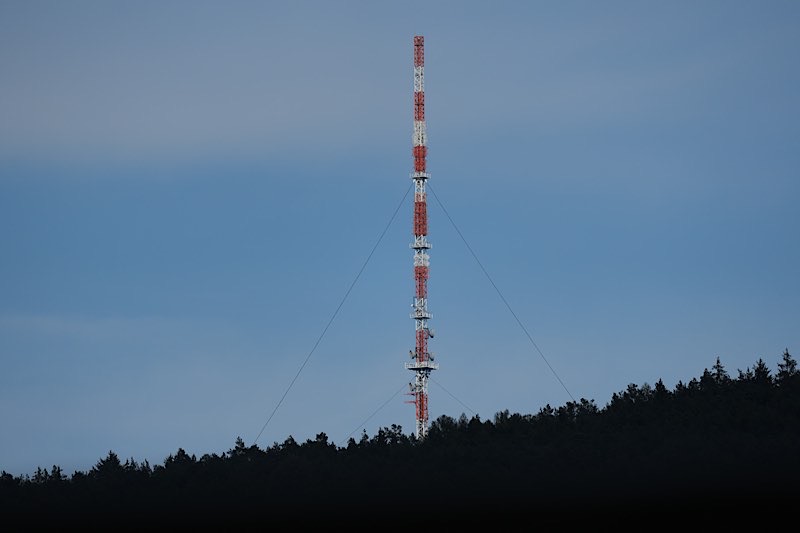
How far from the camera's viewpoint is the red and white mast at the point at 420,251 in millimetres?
129250

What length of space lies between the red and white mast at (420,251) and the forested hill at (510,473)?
12350mm

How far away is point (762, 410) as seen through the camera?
163 m

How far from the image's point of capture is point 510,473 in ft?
504

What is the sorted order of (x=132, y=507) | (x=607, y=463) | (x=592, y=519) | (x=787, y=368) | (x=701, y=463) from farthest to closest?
(x=787, y=368)
(x=132, y=507)
(x=607, y=463)
(x=701, y=463)
(x=592, y=519)

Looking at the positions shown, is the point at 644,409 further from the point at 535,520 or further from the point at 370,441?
the point at 535,520

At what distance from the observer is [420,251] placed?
130625 millimetres

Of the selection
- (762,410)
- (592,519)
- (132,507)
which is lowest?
(592,519)

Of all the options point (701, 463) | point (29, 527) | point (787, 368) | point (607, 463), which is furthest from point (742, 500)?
point (29, 527)

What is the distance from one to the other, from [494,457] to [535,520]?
4746 centimetres

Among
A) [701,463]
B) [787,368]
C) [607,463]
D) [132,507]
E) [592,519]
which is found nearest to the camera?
[592,519]

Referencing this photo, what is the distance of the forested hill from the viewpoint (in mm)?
126562

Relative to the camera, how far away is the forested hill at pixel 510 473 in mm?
126562

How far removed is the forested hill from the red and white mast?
1235cm

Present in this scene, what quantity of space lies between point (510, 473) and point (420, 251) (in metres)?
36.1
